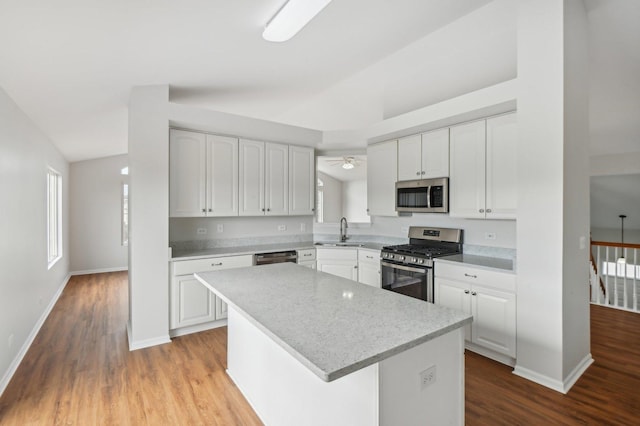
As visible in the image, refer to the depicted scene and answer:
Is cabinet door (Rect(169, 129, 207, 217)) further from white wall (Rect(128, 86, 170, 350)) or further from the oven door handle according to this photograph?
the oven door handle

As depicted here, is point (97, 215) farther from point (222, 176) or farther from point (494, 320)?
point (494, 320)

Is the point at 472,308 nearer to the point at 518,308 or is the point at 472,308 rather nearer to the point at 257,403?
the point at 518,308

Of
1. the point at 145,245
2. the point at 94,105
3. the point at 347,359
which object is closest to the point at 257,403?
the point at 347,359

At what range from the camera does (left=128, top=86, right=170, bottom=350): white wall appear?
10.4 ft

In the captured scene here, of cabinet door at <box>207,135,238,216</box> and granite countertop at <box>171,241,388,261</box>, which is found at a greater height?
cabinet door at <box>207,135,238,216</box>

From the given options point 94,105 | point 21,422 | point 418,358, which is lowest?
point 21,422

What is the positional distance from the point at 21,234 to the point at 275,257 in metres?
2.45

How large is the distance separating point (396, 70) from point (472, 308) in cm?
263

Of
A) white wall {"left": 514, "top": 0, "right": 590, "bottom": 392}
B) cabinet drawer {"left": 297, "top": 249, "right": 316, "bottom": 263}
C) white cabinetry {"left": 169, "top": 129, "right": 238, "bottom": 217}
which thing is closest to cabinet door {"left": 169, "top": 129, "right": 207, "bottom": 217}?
white cabinetry {"left": 169, "top": 129, "right": 238, "bottom": 217}

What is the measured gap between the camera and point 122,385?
2521 millimetres

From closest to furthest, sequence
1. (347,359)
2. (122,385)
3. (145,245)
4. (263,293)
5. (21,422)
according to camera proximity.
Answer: (347,359) → (263,293) → (21,422) → (122,385) → (145,245)

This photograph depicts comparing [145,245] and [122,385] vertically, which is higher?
[145,245]

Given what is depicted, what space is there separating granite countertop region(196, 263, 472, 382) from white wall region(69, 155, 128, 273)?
5.97 meters

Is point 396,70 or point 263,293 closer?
point 263,293
